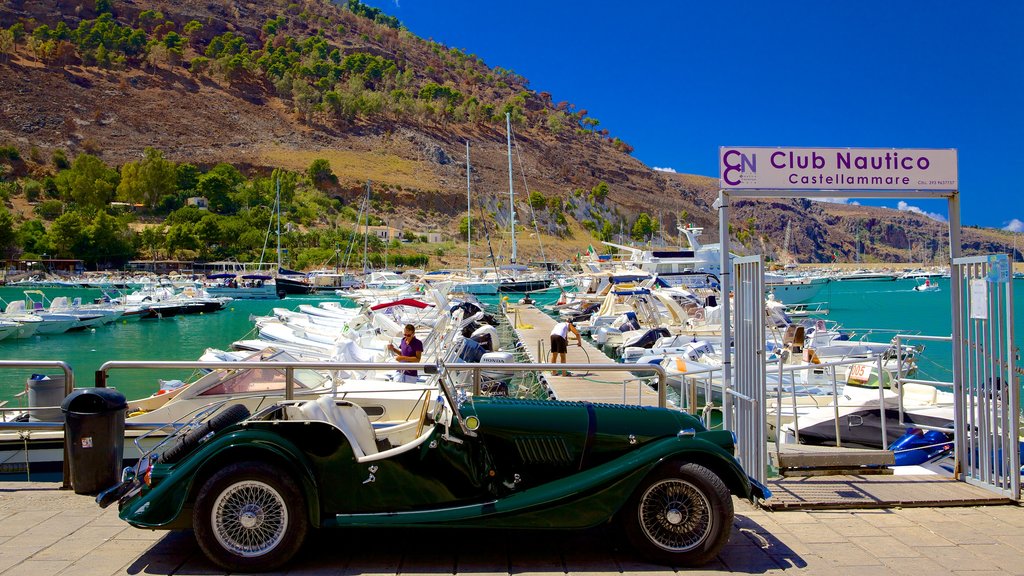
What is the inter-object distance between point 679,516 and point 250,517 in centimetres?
289

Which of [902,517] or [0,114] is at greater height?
[0,114]

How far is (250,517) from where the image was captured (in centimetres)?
510

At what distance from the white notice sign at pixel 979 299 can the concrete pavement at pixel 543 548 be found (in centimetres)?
168

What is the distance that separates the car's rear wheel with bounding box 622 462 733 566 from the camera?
5.27m

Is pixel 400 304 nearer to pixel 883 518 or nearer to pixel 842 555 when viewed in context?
pixel 883 518

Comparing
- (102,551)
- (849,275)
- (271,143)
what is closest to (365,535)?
(102,551)

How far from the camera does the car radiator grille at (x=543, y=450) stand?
5383 millimetres

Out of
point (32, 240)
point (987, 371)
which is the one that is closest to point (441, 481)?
point (987, 371)

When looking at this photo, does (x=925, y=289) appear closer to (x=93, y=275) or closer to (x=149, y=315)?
(x=149, y=315)

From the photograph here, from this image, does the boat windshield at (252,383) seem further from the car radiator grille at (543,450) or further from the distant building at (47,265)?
the distant building at (47,265)

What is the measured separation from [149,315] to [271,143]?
117 meters

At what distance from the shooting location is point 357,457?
5234 mm

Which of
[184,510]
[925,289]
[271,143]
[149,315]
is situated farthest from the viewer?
[271,143]

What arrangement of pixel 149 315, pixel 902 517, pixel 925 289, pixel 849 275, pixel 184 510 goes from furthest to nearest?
1. pixel 849 275
2. pixel 925 289
3. pixel 149 315
4. pixel 902 517
5. pixel 184 510
